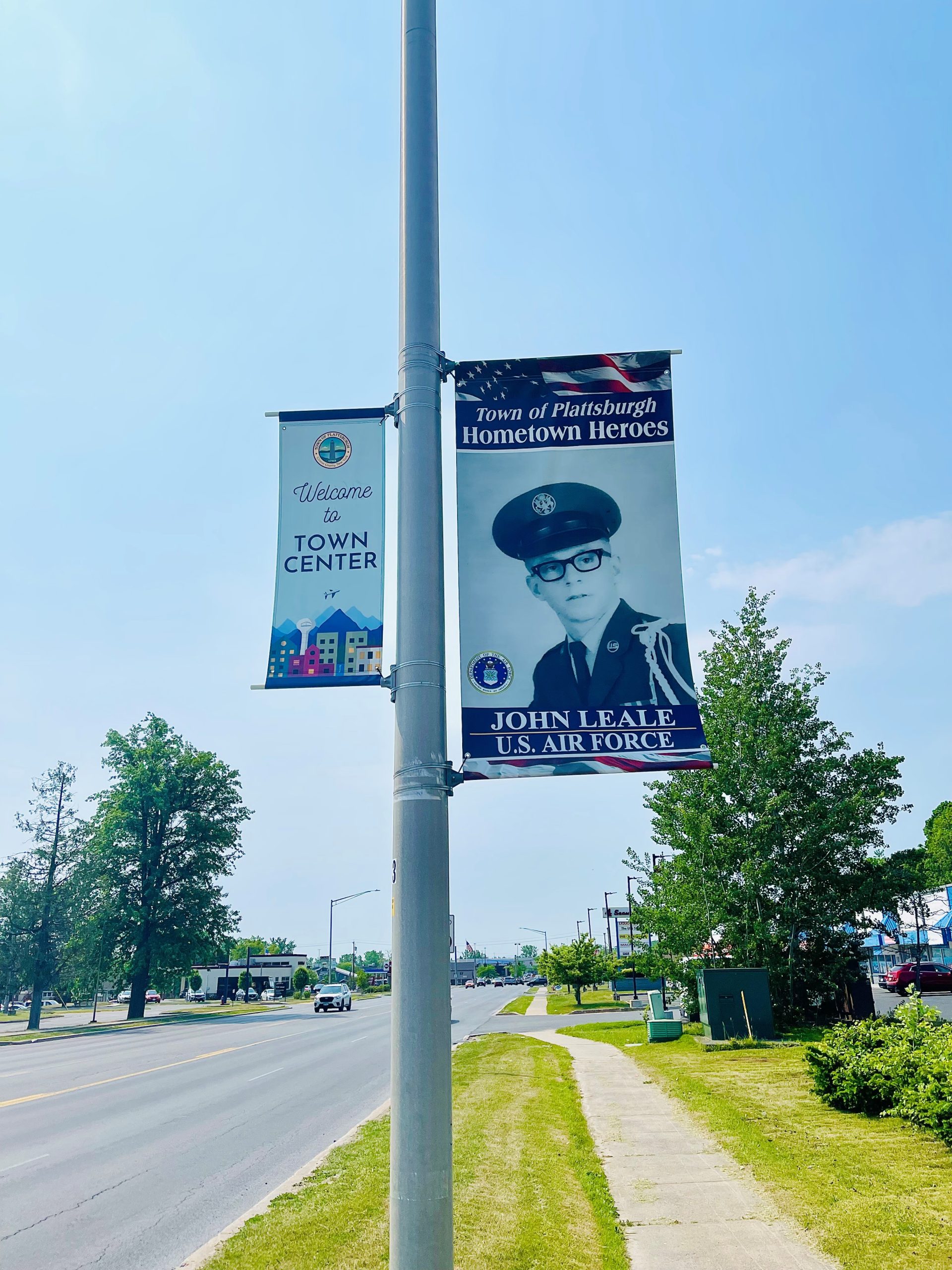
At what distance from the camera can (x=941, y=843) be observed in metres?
Answer: 95.1

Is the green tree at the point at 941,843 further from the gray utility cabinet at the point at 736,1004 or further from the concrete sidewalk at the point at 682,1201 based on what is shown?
the concrete sidewalk at the point at 682,1201

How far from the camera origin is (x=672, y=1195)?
865 cm

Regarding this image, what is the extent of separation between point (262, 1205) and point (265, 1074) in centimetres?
1407

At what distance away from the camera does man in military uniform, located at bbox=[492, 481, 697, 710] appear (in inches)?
213

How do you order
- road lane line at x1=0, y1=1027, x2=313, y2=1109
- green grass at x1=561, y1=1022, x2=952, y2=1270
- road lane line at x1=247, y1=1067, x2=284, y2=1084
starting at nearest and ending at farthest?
green grass at x1=561, y1=1022, x2=952, y2=1270 → road lane line at x1=0, y1=1027, x2=313, y2=1109 → road lane line at x1=247, y1=1067, x2=284, y2=1084

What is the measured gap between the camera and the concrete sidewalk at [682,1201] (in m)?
6.85

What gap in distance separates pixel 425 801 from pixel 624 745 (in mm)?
1300

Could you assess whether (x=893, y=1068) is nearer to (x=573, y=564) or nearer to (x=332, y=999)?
(x=573, y=564)

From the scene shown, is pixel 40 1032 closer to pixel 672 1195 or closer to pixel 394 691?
pixel 672 1195

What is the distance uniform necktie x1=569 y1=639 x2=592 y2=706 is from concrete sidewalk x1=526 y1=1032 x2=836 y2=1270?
13.8ft

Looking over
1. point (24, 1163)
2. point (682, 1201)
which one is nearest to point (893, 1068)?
point (682, 1201)

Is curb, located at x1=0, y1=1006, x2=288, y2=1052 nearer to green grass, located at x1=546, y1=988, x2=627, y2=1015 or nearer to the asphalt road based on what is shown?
the asphalt road

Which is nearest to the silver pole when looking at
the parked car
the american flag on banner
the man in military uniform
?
the american flag on banner

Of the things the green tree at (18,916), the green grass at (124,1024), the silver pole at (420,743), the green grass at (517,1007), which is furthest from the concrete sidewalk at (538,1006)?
the silver pole at (420,743)
